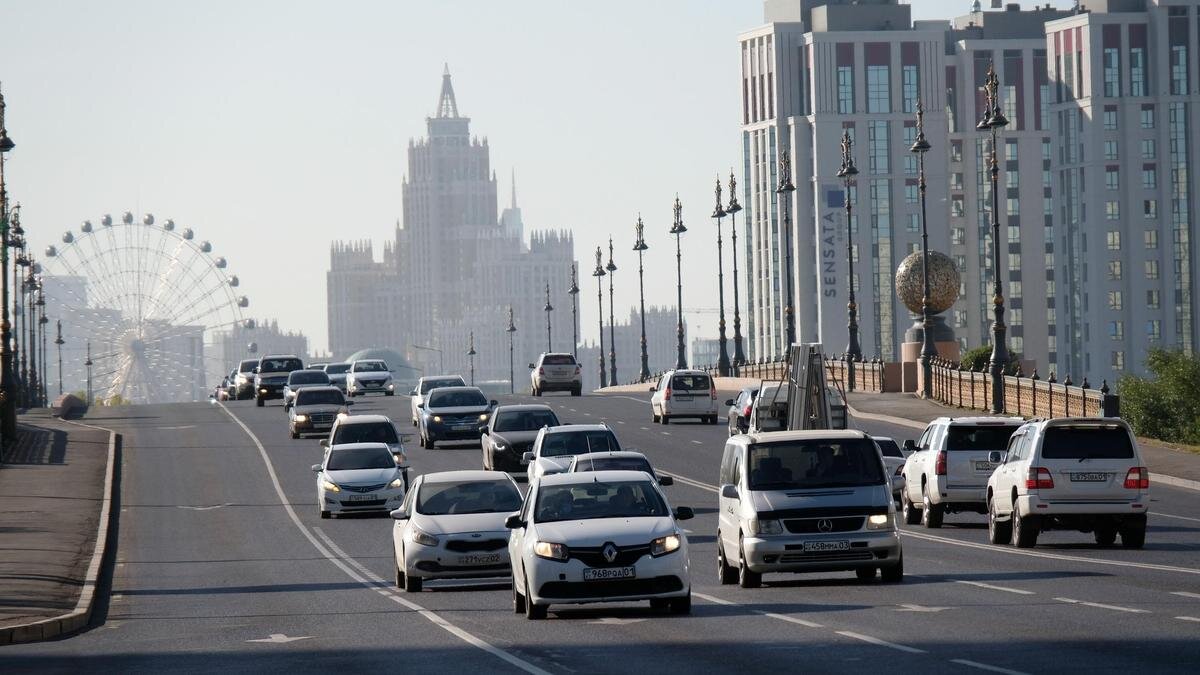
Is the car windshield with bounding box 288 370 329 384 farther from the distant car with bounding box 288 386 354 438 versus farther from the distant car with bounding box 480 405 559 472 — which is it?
the distant car with bounding box 480 405 559 472

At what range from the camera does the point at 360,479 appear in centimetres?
3981

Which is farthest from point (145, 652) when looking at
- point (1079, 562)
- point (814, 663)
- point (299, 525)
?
point (299, 525)

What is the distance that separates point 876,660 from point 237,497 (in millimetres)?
33058

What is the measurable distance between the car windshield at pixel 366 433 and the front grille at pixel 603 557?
2612cm

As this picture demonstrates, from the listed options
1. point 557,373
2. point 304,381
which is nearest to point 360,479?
point 304,381

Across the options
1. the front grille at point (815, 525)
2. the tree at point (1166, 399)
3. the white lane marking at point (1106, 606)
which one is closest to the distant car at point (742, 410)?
the tree at point (1166, 399)

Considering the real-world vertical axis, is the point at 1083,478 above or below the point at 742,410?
below

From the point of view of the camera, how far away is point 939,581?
23109mm

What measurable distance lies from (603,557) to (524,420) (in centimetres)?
2626

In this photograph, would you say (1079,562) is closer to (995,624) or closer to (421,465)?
(995,624)

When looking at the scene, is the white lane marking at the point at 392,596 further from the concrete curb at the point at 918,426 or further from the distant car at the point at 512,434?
the concrete curb at the point at 918,426

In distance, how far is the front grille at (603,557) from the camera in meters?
19.6

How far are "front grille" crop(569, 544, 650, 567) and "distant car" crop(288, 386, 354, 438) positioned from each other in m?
42.1

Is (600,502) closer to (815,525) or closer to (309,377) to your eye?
(815,525)
